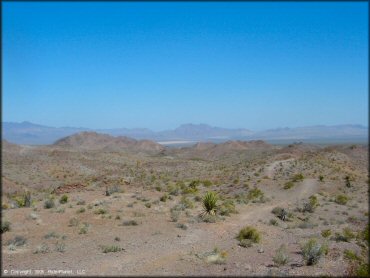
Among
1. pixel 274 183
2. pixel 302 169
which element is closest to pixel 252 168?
pixel 302 169

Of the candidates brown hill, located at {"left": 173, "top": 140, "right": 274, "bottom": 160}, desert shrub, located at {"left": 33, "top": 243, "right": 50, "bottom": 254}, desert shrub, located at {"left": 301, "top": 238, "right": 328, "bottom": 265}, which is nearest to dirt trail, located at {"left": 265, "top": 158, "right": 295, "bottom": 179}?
desert shrub, located at {"left": 301, "top": 238, "right": 328, "bottom": 265}

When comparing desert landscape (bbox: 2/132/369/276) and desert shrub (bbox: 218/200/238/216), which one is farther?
desert shrub (bbox: 218/200/238/216)

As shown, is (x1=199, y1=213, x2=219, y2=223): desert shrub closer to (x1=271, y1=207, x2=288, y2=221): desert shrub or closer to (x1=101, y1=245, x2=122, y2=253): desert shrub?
(x1=271, y1=207, x2=288, y2=221): desert shrub

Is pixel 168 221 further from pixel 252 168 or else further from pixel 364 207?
pixel 252 168

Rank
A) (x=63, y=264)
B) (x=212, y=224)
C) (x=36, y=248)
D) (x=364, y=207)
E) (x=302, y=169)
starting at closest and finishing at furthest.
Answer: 1. (x=63, y=264)
2. (x=36, y=248)
3. (x=212, y=224)
4. (x=364, y=207)
5. (x=302, y=169)

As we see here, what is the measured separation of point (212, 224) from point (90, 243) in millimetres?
6863

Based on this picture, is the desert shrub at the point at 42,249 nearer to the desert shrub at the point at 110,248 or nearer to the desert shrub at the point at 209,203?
the desert shrub at the point at 110,248

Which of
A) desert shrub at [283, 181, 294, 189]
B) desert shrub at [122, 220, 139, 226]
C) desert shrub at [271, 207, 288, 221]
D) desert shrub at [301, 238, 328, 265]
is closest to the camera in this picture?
desert shrub at [301, 238, 328, 265]

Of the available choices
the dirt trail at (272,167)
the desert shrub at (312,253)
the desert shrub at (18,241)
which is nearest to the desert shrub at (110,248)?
Result: the desert shrub at (18,241)

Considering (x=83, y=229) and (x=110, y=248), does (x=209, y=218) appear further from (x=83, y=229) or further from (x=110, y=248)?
(x=110, y=248)

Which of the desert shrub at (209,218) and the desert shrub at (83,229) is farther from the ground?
the desert shrub at (83,229)

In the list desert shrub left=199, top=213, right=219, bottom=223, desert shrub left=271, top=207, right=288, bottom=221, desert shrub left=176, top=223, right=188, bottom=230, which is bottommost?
desert shrub left=271, top=207, right=288, bottom=221

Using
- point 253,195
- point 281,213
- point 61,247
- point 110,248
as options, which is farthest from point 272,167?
point 61,247

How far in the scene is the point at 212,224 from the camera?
67.7ft
